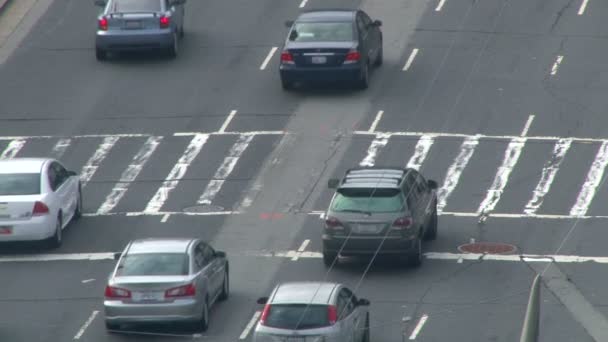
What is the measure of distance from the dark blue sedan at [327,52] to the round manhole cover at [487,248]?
10.1 m

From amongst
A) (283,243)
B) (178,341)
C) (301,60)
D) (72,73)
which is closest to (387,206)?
(283,243)

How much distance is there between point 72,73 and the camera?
41812 millimetres

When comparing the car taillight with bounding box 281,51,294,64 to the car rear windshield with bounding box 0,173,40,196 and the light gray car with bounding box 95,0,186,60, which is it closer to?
the light gray car with bounding box 95,0,186,60

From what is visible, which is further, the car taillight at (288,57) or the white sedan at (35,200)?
the car taillight at (288,57)

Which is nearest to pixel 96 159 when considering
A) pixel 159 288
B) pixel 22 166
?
pixel 22 166

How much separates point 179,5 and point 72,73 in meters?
3.83

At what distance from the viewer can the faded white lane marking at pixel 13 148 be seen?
36438 millimetres

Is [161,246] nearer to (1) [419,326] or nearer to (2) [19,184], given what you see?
(1) [419,326]

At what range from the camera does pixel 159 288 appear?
999 inches

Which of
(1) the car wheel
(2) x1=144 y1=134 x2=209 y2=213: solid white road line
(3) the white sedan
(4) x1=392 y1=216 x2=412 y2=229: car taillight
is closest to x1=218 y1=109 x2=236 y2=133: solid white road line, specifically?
(2) x1=144 y1=134 x2=209 y2=213: solid white road line

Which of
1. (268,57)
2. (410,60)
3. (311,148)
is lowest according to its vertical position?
(410,60)


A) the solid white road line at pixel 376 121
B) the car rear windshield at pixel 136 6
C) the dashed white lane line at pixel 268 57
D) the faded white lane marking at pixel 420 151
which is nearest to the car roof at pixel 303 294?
the faded white lane marking at pixel 420 151

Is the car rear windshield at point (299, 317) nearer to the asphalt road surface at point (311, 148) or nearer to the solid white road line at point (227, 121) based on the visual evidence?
the asphalt road surface at point (311, 148)

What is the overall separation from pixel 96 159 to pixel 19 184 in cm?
520
